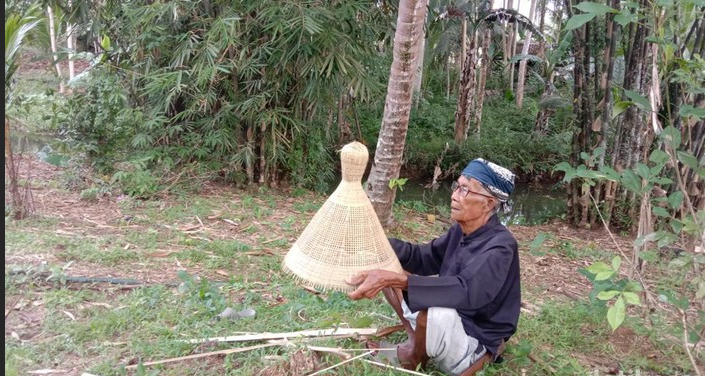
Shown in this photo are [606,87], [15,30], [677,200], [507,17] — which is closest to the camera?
[677,200]

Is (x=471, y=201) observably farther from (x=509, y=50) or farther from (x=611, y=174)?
(x=509, y=50)

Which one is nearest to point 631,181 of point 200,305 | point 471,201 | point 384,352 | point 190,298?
point 471,201

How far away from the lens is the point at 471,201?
2.38 meters

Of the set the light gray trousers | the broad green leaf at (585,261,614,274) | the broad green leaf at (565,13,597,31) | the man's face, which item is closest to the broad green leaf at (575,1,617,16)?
the broad green leaf at (565,13,597,31)

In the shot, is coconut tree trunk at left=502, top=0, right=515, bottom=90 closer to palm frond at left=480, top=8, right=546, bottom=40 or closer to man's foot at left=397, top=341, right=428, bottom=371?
palm frond at left=480, top=8, right=546, bottom=40

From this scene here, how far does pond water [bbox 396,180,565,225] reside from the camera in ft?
26.1

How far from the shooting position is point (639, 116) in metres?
5.51

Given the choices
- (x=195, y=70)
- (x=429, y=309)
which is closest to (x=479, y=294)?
(x=429, y=309)

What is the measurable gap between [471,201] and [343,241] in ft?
2.40

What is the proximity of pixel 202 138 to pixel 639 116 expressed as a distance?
13.9 ft

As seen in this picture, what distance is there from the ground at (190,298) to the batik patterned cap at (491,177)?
0.84 m

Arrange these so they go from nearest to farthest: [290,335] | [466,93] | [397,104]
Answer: [290,335] → [397,104] → [466,93]

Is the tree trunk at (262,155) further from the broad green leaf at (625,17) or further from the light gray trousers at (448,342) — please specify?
the broad green leaf at (625,17)

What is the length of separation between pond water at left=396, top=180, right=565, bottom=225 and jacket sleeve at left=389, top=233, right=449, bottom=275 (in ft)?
16.2
